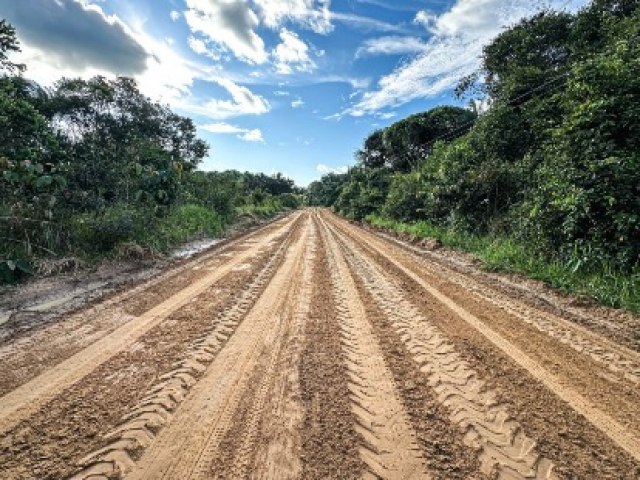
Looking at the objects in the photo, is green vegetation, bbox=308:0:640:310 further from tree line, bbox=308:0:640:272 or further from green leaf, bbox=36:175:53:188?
green leaf, bbox=36:175:53:188

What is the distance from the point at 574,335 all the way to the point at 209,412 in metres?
3.83

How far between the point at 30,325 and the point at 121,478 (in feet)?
10.7

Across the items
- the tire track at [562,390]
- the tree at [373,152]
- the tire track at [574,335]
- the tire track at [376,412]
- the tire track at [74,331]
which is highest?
the tree at [373,152]

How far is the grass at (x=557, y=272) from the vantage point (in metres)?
4.84

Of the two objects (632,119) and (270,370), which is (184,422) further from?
(632,119)

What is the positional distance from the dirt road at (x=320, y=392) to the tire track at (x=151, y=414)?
11 millimetres

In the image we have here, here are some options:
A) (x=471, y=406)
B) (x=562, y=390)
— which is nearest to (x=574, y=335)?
(x=562, y=390)

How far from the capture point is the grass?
484 centimetres

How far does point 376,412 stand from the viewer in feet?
7.94

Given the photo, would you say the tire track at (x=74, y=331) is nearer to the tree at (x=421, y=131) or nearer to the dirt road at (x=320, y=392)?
the dirt road at (x=320, y=392)

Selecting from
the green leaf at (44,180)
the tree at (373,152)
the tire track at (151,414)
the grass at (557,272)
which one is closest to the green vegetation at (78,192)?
the green leaf at (44,180)

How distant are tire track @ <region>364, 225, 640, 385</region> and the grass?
1105 mm

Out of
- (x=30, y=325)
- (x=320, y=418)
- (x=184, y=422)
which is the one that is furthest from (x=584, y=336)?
(x=30, y=325)

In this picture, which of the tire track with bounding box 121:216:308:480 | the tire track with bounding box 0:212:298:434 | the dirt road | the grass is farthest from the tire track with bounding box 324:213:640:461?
the tire track with bounding box 0:212:298:434
